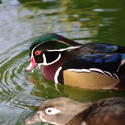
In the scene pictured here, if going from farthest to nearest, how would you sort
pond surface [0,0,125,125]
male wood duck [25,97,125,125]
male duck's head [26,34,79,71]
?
male duck's head [26,34,79,71] → pond surface [0,0,125,125] → male wood duck [25,97,125,125]

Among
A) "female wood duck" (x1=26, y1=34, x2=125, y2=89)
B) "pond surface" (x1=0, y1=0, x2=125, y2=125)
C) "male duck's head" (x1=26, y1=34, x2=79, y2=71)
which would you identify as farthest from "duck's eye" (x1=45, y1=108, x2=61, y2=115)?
"male duck's head" (x1=26, y1=34, x2=79, y2=71)

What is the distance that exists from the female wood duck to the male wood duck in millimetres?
1219

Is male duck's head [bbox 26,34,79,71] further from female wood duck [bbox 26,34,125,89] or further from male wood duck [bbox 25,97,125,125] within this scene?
male wood duck [bbox 25,97,125,125]

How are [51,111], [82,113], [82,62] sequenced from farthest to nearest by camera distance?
[82,62], [51,111], [82,113]

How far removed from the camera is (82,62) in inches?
260

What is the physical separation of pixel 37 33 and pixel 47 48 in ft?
4.97

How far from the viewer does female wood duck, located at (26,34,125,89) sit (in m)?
6.54

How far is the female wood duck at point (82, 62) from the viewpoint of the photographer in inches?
258

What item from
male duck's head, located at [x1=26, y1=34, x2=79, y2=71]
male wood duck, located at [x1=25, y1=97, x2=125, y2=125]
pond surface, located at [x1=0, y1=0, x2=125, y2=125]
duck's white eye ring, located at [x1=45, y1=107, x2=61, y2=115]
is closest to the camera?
male wood duck, located at [x1=25, y1=97, x2=125, y2=125]

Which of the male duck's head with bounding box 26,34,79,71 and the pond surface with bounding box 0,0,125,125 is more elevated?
the male duck's head with bounding box 26,34,79,71

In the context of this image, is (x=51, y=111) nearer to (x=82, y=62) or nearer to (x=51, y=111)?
(x=51, y=111)

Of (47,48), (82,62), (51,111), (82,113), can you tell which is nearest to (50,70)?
(47,48)

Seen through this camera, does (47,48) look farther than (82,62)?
Yes

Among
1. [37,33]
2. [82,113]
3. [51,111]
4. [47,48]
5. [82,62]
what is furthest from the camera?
[37,33]
